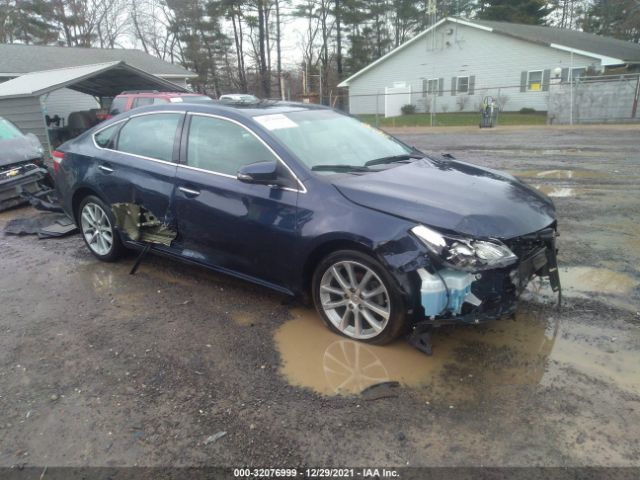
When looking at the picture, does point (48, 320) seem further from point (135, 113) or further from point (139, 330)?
point (135, 113)

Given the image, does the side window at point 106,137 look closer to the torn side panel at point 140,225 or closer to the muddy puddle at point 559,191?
the torn side panel at point 140,225

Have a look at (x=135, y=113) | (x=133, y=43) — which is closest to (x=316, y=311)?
(x=135, y=113)

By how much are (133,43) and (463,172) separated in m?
52.8

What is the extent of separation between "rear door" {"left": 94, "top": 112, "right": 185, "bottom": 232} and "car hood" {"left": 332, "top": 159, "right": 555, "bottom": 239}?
176 cm

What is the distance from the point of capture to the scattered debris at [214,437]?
101 inches

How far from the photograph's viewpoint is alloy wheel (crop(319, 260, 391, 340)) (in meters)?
3.28

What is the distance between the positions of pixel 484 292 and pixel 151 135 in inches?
133

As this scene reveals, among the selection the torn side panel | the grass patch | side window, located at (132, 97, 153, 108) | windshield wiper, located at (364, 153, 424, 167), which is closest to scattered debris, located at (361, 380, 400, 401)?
windshield wiper, located at (364, 153, 424, 167)

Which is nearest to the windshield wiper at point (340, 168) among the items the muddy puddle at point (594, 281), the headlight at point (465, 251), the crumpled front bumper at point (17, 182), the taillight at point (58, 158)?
the headlight at point (465, 251)

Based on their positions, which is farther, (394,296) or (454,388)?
(394,296)

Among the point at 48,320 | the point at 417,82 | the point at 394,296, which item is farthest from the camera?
the point at 417,82

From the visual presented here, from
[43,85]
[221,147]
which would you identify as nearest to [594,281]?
[221,147]

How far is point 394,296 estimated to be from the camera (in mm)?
3117

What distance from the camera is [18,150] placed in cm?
826
